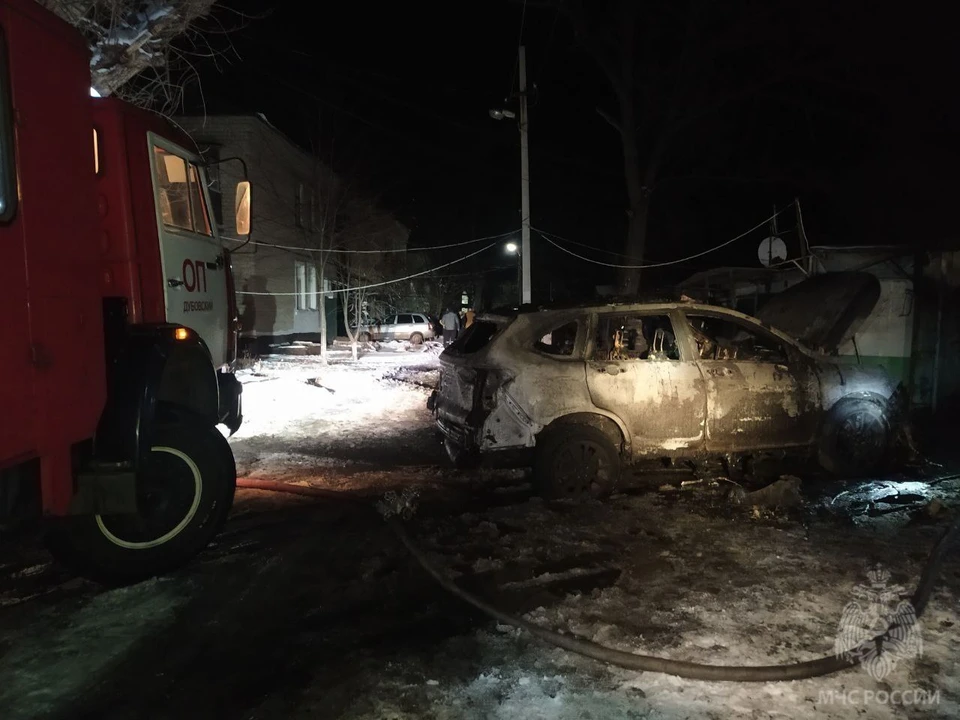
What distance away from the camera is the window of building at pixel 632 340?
6245 mm

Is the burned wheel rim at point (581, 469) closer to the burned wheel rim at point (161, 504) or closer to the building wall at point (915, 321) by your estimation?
the burned wheel rim at point (161, 504)

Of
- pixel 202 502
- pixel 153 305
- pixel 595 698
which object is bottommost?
pixel 595 698

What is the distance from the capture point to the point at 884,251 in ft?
32.3

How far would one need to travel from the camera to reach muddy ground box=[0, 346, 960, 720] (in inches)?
119

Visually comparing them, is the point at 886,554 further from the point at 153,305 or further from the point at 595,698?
the point at 153,305

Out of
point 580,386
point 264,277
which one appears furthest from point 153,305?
point 264,277

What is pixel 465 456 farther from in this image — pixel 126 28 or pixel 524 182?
pixel 524 182

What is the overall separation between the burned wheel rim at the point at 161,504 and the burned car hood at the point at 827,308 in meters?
5.79

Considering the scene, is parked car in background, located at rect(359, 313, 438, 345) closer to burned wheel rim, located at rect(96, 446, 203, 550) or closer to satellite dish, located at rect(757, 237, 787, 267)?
satellite dish, located at rect(757, 237, 787, 267)

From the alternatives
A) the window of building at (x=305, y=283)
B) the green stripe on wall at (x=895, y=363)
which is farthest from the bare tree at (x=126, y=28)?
the window of building at (x=305, y=283)

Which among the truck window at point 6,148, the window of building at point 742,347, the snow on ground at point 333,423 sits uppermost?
the truck window at point 6,148

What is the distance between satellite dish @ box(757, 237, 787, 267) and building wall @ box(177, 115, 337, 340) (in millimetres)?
14681

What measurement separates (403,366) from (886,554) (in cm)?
1457

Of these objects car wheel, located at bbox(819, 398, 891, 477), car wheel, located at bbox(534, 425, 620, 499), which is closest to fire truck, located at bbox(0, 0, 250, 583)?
car wheel, located at bbox(534, 425, 620, 499)
